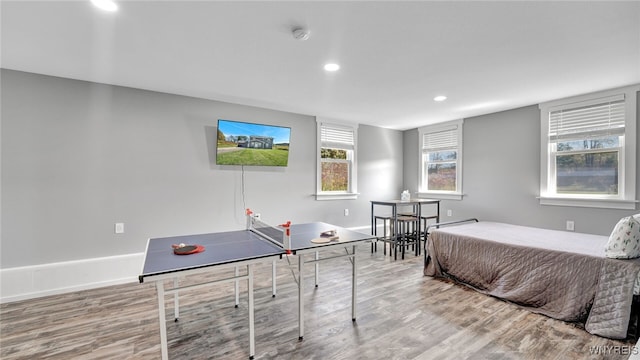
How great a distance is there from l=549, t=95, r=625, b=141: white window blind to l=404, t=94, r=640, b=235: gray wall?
0.76 feet

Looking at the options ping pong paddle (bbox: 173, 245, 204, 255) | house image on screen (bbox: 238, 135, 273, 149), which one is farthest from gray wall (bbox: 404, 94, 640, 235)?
ping pong paddle (bbox: 173, 245, 204, 255)

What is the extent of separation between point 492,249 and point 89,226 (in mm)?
4553

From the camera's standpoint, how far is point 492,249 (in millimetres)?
2979

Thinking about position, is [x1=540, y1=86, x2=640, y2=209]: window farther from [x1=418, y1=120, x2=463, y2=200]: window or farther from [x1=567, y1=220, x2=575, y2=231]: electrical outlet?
[x1=418, y1=120, x2=463, y2=200]: window

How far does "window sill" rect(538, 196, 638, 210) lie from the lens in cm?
327

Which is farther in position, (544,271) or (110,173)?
(110,173)

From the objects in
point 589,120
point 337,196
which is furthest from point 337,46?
point 589,120

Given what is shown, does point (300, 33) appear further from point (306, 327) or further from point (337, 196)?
point (337, 196)

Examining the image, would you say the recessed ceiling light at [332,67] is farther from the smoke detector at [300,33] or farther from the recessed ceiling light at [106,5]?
the recessed ceiling light at [106,5]

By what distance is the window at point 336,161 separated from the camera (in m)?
5.04

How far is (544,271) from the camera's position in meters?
2.58

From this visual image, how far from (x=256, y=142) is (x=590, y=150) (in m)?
4.51

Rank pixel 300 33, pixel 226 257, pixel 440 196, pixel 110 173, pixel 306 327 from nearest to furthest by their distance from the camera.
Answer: pixel 226 257 → pixel 300 33 → pixel 306 327 → pixel 110 173 → pixel 440 196

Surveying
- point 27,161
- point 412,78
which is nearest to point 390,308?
point 412,78
